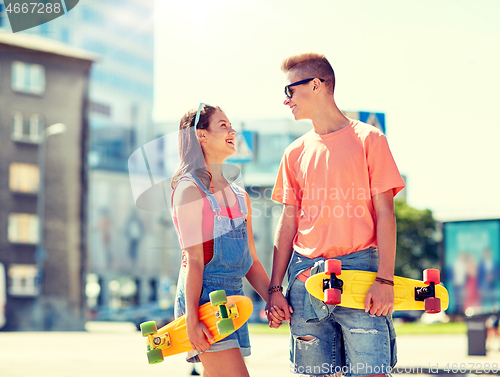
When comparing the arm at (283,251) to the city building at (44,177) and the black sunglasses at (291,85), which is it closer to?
the black sunglasses at (291,85)

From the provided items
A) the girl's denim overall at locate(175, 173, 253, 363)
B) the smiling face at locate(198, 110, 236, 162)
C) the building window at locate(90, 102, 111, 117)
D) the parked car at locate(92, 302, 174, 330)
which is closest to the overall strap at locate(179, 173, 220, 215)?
the girl's denim overall at locate(175, 173, 253, 363)

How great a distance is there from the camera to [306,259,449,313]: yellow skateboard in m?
2.84

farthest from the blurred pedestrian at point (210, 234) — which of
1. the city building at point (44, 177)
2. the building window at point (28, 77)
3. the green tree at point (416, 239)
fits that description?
the green tree at point (416, 239)

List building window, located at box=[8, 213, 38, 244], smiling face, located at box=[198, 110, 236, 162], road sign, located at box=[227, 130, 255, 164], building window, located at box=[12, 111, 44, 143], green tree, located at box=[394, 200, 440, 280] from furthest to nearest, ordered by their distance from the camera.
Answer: green tree, located at box=[394, 200, 440, 280], building window, located at box=[12, 111, 44, 143], building window, located at box=[8, 213, 38, 244], road sign, located at box=[227, 130, 255, 164], smiling face, located at box=[198, 110, 236, 162]

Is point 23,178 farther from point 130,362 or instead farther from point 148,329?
point 148,329

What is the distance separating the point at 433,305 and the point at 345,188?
2.30 feet

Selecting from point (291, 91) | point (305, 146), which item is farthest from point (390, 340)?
point (291, 91)

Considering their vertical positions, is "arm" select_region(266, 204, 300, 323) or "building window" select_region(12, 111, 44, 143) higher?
"building window" select_region(12, 111, 44, 143)

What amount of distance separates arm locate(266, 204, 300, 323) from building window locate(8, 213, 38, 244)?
31363 millimetres

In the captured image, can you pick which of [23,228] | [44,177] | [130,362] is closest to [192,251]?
[130,362]

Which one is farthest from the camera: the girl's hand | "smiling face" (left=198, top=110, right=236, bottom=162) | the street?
the street

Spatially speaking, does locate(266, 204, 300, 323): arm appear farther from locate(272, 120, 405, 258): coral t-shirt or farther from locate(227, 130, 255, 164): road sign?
locate(227, 130, 255, 164): road sign

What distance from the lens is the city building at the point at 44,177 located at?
31.9m

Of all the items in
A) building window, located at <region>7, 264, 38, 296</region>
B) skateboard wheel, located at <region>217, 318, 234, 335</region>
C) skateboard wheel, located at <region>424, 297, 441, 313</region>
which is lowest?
building window, located at <region>7, 264, 38, 296</region>
